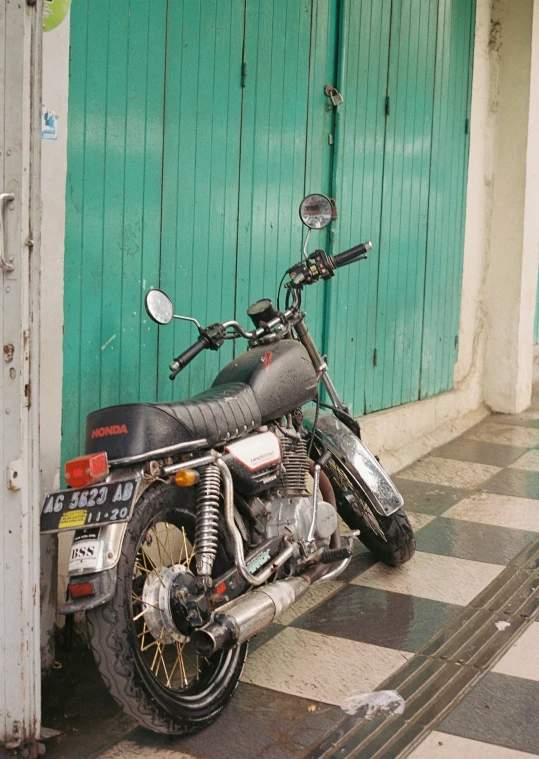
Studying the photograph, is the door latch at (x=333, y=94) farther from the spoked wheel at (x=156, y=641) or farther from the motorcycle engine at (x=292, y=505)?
the spoked wheel at (x=156, y=641)

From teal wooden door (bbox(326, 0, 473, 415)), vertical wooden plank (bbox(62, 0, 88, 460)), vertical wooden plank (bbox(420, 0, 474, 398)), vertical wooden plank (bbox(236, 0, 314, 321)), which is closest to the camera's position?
vertical wooden plank (bbox(62, 0, 88, 460))

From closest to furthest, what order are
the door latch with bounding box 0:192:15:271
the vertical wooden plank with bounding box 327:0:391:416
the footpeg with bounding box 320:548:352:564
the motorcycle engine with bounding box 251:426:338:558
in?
the door latch with bounding box 0:192:15:271 < the motorcycle engine with bounding box 251:426:338:558 < the footpeg with bounding box 320:548:352:564 < the vertical wooden plank with bounding box 327:0:391:416

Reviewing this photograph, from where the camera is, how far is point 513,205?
7699 millimetres

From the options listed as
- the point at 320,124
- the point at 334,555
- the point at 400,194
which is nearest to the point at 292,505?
the point at 334,555

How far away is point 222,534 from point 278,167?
2191 millimetres

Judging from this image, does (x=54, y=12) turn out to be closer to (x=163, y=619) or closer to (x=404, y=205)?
(x=163, y=619)

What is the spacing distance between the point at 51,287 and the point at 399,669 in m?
1.76

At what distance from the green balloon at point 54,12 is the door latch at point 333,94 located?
7.03 feet

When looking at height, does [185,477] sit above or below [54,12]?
below

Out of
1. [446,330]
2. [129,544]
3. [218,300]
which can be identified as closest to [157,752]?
[129,544]

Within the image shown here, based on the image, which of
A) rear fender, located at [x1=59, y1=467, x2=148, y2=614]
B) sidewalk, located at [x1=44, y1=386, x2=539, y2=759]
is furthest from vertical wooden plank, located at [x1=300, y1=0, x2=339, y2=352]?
rear fender, located at [x1=59, y1=467, x2=148, y2=614]

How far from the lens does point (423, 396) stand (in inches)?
271

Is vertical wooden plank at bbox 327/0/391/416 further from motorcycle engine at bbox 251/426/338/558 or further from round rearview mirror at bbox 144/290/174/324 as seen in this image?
round rearview mirror at bbox 144/290/174/324

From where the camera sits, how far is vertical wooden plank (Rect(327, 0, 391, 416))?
5.47 m
